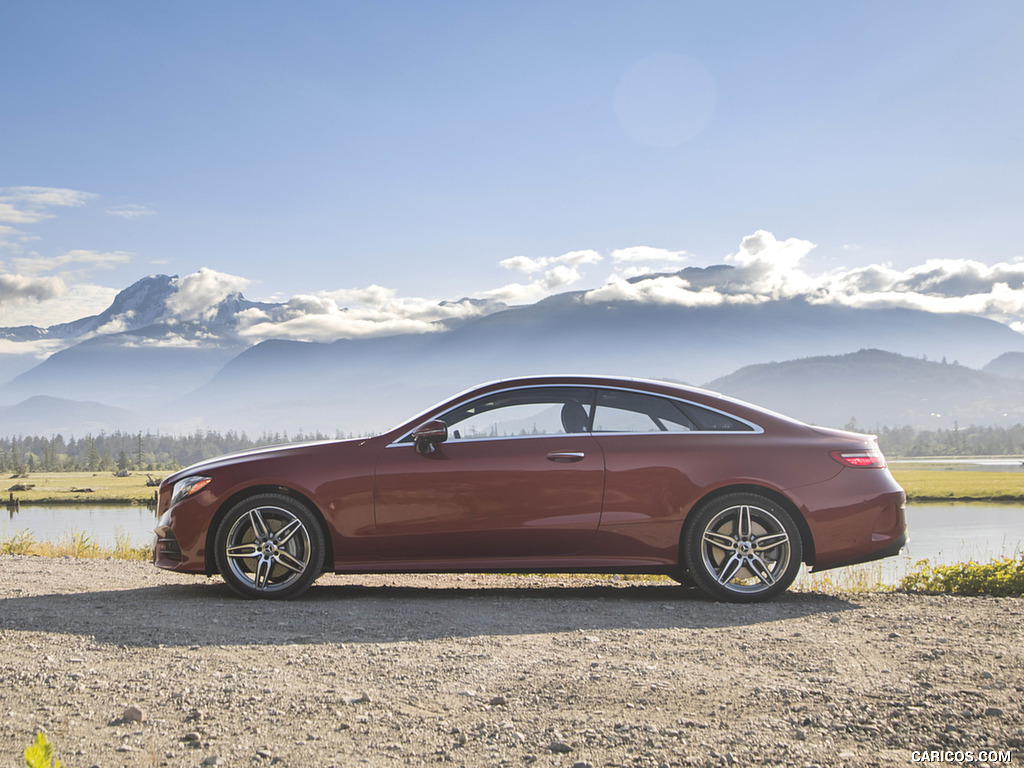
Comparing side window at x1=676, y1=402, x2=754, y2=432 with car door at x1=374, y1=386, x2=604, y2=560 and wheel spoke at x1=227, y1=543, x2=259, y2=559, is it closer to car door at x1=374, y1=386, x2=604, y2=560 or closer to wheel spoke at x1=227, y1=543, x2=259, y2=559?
car door at x1=374, y1=386, x2=604, y2=560

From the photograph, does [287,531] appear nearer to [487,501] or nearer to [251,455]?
[251,455]

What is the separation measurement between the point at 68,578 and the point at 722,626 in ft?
19.1

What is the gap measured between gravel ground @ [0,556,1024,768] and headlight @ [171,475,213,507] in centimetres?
75

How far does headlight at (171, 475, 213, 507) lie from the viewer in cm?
624

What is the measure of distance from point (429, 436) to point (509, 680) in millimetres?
2385

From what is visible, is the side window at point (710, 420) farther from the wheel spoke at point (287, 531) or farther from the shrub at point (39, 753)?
the shrub at point (39, 753)


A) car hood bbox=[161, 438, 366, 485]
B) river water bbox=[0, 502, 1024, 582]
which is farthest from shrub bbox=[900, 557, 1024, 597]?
river water bbox=[0, 502, 1024, 582]

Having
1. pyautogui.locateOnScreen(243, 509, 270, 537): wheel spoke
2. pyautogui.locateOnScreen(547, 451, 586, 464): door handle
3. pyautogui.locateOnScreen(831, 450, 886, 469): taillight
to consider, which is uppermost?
pyautogui.locateOnScreen(547, 451, 586, 464): door handle

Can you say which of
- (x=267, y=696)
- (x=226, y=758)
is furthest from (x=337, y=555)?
(x=226, y=758)

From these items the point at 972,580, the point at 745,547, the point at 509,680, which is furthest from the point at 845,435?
the point at 509,680

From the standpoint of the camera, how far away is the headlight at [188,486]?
6.24 metres

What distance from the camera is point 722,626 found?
17.5 feet

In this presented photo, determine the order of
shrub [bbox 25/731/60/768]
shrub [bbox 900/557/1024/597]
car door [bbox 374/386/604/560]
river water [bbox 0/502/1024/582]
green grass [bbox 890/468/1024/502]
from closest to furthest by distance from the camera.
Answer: shrub [bbox 25/731/60/768] < car door [bbox 374/386/604/560] < shrub [bbox 900/557/1024/597] < river water [bbox 0/502/1024/582] < green grass [bbox 890/468/1024/502]

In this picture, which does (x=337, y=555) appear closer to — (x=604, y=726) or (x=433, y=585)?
(x=433, y=585)
